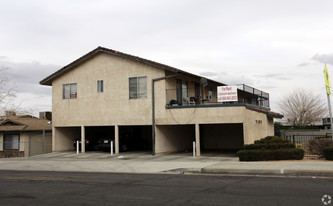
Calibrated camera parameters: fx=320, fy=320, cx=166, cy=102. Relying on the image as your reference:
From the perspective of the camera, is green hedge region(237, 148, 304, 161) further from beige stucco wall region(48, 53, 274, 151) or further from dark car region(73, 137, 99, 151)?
dark car region(73, 137, 99, 151)

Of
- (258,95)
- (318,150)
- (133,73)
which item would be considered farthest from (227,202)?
(258,95)

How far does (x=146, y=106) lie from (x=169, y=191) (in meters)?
12.6

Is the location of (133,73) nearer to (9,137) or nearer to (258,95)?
(258,95)

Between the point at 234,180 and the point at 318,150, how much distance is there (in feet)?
23.8

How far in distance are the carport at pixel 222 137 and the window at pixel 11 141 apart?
15.7 m

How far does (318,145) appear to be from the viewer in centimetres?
1561

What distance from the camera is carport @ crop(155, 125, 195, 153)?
69.4 ft

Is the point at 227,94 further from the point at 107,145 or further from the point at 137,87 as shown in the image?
the point at 107,145

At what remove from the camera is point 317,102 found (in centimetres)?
5272

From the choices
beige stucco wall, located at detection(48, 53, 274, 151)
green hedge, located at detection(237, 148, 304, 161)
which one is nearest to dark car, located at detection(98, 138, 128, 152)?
beige stucco wall, located at detection(48, 53, 274, 151)

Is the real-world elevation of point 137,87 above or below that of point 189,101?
above

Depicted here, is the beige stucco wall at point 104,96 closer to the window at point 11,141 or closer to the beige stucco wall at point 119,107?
the beige stucco wall at point 119,107

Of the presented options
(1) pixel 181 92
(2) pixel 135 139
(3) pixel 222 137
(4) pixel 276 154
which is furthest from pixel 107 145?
(4) pixel 276 154

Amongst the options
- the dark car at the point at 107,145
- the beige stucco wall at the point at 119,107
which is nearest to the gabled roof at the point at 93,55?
the beige stucco wall at the point at 119,107
